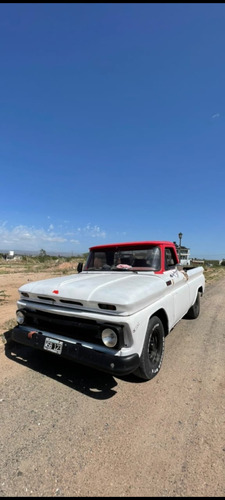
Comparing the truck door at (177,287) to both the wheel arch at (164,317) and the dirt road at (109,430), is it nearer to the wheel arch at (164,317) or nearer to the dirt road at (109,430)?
the wheel arch at (164,317)

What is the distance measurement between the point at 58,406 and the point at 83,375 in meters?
0.68

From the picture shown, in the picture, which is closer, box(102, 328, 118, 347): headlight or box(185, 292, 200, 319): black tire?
box(102, 328, 118, 347): headlight

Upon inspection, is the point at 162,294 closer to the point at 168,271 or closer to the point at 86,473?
the point at 168,271

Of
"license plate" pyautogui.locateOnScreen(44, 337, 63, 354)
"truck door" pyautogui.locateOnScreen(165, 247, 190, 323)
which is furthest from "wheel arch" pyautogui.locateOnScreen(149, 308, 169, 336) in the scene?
"license plate" pyautogui.locateOnScreen(44, 337, 63, 354)

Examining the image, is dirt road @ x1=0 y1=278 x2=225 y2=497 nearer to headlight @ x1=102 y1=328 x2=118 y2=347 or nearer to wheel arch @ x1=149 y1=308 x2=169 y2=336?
wheel arch @ x1=149 y1=308 x2=169 y2=336

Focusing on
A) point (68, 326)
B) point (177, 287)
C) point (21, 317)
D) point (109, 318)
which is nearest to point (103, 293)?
point (109, 318)

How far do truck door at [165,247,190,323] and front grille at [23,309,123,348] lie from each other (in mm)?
1643

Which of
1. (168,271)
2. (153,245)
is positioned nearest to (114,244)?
(153,245)

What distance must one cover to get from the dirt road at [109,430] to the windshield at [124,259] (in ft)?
5.29

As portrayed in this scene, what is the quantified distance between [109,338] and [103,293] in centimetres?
50

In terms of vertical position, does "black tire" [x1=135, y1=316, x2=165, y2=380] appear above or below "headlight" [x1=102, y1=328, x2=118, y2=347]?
below

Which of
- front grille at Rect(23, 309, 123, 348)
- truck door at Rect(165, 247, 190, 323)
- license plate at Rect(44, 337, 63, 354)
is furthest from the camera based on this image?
truck door at Rect(165, 247, 190, 323)

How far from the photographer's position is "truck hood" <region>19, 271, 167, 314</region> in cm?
266

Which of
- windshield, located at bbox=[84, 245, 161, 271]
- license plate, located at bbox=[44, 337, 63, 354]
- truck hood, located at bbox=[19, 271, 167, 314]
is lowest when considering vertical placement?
license plate, located at bbox=[44, 337, 63, 354]
